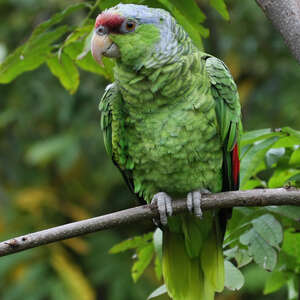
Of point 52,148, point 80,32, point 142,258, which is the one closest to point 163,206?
point 142,258

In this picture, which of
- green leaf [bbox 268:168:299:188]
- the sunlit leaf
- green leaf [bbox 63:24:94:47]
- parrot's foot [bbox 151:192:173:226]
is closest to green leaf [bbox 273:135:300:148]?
green leaf [bbox 268:168:299:188]

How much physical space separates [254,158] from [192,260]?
2.11 feet

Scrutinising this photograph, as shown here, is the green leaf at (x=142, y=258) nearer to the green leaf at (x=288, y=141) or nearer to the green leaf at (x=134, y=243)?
the green leaf at (x=134, y=243)

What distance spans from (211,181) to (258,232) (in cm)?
34

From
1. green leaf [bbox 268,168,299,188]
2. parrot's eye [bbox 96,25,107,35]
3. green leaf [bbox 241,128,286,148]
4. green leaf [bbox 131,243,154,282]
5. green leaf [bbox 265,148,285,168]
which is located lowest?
green leaf [bbox 131,243,154,282]

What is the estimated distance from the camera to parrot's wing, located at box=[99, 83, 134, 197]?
2229mm

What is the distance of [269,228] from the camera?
1952 mm

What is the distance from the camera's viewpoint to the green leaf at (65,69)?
224 centimetres

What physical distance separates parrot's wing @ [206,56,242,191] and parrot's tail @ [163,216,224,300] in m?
0.30

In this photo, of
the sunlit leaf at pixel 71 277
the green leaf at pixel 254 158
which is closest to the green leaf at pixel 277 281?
the green leaf at pixel 254 158

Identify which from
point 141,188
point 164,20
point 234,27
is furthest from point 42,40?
point 234,27

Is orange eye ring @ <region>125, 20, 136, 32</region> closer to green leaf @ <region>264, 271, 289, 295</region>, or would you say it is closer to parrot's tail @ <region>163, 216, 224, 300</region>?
parrot's tail @ <region>163, 216, 224, 300</region>

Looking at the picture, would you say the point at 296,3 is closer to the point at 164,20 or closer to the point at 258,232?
the point at 164,20

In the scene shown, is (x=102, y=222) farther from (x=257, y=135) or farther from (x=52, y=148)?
(x=52, y=148)
